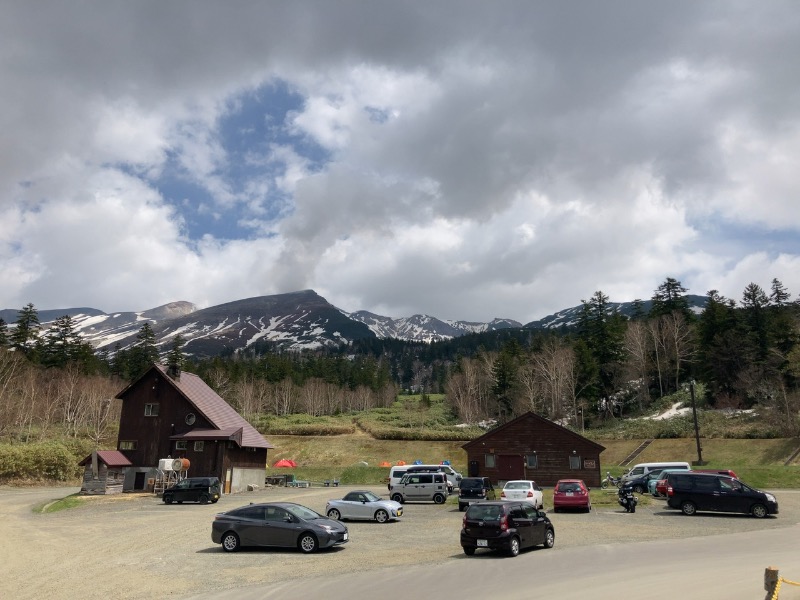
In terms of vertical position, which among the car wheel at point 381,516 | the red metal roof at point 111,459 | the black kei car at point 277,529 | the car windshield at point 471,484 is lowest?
the car wheel at point 381,516

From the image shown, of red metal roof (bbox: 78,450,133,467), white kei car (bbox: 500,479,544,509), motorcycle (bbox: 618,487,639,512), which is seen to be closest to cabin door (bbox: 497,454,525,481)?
white kei car (bbox: 500,479,544,509)

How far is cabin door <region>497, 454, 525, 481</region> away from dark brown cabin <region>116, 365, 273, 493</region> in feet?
69.9

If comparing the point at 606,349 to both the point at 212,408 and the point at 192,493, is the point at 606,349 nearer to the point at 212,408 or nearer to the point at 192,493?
the point at 212,408

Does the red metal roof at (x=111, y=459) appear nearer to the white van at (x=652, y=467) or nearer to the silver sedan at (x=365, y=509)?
the silver sedan at (x=365, y=509)

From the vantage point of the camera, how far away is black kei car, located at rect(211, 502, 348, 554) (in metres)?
18.3

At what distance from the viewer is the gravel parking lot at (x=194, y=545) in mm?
14273

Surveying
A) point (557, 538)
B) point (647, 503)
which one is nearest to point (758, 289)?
point (647, 503)

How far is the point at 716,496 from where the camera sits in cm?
2853

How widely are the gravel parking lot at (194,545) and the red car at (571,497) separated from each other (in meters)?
0.69

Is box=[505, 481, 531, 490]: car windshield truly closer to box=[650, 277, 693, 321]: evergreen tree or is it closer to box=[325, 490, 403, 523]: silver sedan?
box=[325, 490, 403, 523]: silver sedan

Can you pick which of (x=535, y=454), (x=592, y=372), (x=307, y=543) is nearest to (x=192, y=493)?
(x=307, y=543)

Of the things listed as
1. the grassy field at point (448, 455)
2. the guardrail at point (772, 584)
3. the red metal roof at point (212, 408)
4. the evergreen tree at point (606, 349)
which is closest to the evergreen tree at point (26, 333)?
the grassy field at point (448, 455)

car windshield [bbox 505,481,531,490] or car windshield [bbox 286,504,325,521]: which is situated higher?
car windshield [bbox 505,481,531,490]

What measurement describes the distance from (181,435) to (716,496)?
4020 cm
